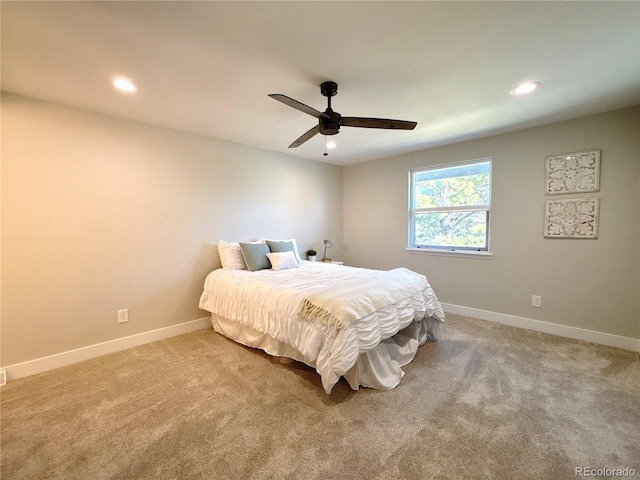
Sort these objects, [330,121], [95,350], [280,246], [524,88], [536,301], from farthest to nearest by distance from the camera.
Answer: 1. [280,246]
2. [536,301]
3. [95,350]
4. [524,88]
5. [330,121]

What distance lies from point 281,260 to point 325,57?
2173 millimetres

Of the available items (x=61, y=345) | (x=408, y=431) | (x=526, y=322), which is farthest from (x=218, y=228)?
(x=526, y=322)

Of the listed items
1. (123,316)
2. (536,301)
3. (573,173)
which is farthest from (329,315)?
(573,173)

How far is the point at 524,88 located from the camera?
2.20m

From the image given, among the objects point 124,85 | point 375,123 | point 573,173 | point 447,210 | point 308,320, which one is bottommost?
point 308,320

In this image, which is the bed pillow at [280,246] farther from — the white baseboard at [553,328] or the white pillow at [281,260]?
the white baseboard at [553,328]

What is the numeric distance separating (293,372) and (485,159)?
3399 mm

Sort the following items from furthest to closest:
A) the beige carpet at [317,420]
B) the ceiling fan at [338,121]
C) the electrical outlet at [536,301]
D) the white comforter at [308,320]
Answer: the electrical outlet at [536,301], the ceiling fan at [338,121], the white comforter at [308,320], the beige carpet at [317,420]

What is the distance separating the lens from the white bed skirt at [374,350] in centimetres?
205

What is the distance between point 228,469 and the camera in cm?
138

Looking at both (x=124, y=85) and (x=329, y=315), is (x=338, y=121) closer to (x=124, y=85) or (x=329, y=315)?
(x=329, y=315)

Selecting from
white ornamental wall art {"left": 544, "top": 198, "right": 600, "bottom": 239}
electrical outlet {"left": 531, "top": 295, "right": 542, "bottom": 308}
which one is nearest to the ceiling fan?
white ornamental wall art {"left": 544, "top": 198, "right": 600, "bottom": 239}

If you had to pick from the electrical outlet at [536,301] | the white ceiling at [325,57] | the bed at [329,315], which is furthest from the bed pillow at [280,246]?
the electrical outlet at [536,301]

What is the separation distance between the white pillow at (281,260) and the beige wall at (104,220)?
65cm
